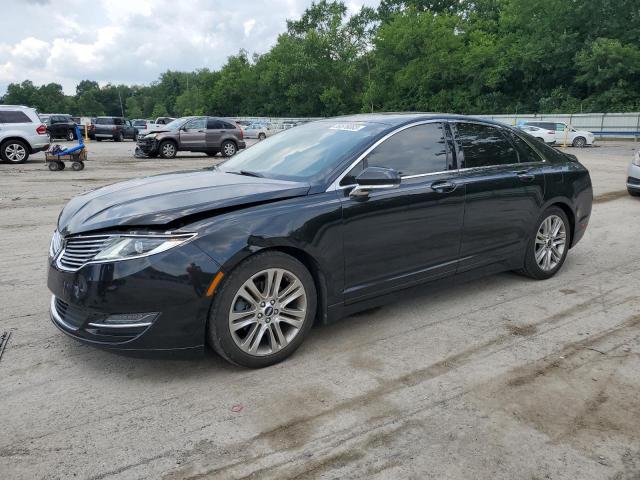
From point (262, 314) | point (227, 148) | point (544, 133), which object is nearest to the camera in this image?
point (262, 314)

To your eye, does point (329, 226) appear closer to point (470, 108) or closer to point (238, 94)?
point (470, 108)

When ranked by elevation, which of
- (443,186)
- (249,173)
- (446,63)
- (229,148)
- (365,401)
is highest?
(446,63)

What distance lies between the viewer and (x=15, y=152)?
17.8m

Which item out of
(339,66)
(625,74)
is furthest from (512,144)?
(339,66)

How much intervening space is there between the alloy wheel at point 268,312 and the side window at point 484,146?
78.6 inches

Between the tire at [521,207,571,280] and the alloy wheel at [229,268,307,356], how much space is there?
2.66 metres

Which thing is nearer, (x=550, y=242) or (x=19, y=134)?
(x=550, y=242)

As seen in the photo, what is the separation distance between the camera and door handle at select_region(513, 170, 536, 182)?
4.99 m

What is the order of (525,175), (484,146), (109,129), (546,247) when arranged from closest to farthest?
(484,146) < (525,175) < (546,247) < (109,129)

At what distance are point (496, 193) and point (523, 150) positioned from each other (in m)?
0.76

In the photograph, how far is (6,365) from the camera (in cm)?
353

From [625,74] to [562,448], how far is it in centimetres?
4921

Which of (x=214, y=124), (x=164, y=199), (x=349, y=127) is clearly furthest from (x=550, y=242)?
(x=214, y=124)

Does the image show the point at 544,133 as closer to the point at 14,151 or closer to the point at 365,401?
the point at 14,151
